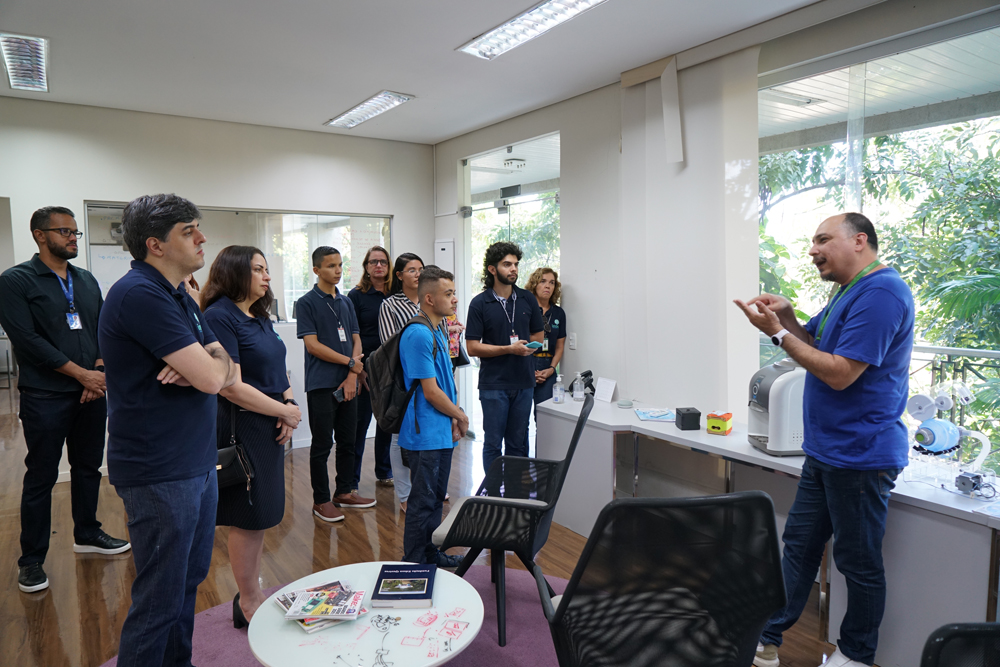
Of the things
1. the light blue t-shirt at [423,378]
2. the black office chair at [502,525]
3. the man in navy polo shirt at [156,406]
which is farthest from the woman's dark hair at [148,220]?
the black office chair at [502,525]

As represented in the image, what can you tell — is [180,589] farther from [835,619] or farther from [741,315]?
[741,315]

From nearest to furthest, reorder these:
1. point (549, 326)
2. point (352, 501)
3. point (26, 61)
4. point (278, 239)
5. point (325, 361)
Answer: point (26, 61) → point (325, 361) → point (352, 501) → point (549, 326) → point (278, 239)

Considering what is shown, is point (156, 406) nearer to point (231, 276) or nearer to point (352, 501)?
point (231, 276)

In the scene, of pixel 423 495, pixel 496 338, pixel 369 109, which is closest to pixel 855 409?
pixel 423 495

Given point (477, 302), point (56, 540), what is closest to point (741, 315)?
point (477, 302)

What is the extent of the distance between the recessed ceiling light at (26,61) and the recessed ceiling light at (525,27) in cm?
256

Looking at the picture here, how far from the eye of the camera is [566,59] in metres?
3.86

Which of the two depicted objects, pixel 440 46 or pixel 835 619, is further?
pixel 440 46

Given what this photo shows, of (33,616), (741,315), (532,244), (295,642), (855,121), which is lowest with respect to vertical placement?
(33,616)

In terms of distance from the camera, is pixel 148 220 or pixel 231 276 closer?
pixel 148 220

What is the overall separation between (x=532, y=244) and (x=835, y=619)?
12.1ft

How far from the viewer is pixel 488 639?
255cm

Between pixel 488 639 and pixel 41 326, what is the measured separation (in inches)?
110

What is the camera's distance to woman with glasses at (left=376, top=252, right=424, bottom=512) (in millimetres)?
3953
